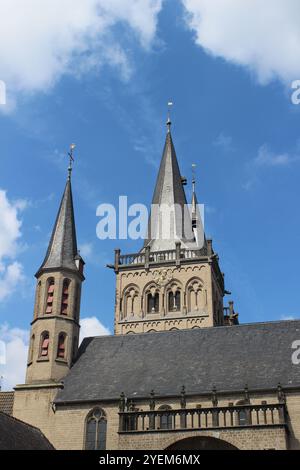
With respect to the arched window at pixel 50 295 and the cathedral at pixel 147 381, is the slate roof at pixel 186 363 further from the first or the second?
the arched window at pixel 50 295

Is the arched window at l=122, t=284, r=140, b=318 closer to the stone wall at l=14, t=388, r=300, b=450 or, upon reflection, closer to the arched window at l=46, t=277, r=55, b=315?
the arched window at l=46, t=277, r=55, b=315

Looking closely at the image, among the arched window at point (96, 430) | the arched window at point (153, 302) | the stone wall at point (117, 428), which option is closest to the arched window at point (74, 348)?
the stone wall at point (117, 428)

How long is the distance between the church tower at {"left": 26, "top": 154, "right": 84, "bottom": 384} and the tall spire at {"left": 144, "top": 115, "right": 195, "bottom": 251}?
17.3m

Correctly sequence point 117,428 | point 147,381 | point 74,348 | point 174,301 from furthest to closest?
point 174,301
point 74,348
point 147,381
point 117,428

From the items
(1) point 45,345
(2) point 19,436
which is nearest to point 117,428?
(2) point 19,436

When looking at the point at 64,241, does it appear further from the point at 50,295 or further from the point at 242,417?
the point at 242,417

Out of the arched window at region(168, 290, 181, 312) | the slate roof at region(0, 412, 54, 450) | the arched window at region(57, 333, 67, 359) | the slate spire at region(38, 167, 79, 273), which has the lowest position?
the slate roof at region(0, 412, 54, 450)

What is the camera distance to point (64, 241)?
141 ft

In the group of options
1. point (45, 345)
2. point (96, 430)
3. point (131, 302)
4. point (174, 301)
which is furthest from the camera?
point (131, 302)

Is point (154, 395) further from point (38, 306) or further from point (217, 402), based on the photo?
point (38, 306)

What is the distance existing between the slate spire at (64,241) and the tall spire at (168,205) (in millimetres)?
16505

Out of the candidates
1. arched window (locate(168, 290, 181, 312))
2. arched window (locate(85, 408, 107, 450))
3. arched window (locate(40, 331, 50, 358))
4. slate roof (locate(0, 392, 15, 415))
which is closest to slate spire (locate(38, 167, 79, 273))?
arched window (locate(40, 331, 50, 358))

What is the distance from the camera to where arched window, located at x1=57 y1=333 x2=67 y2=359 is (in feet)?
128
